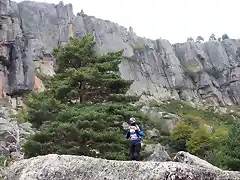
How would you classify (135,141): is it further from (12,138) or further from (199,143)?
(199,143)

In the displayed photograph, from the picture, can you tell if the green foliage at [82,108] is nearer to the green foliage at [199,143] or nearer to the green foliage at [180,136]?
the green foliage at [199,143]

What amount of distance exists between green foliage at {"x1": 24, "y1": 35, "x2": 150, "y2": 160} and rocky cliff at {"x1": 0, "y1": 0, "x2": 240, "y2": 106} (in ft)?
147

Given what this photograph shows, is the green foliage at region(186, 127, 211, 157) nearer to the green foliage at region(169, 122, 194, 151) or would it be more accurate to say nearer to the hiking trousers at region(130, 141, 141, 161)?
the green foliage at region(169, 122, 194, 151)

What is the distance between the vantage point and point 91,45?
2352 centimetres

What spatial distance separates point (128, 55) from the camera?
290 feet

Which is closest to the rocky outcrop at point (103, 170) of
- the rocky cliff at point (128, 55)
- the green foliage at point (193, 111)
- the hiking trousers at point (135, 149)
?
the hiking trousers at point (135, 149)

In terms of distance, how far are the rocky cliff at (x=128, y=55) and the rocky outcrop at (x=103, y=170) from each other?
57733 mm

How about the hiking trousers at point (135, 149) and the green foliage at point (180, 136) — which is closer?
the hiking trousers at point (135, 149)

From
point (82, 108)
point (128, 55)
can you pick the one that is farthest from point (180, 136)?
point (128, 55)

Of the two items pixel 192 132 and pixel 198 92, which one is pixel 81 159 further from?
pixel 198 92

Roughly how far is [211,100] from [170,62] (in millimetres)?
12859

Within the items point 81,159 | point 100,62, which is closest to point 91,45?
point 100,62

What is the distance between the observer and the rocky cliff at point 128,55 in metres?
68.6

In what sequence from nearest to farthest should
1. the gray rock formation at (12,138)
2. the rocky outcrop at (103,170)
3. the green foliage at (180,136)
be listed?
the rocky outcrop at (103,170), the gray rock formation at (12,138), the green foliage at (180,136)
